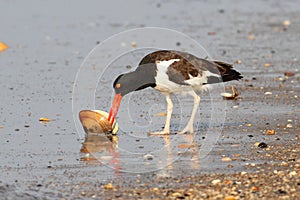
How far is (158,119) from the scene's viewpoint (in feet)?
30.2

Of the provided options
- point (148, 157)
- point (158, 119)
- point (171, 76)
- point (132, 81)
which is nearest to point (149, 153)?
point (148, 157)

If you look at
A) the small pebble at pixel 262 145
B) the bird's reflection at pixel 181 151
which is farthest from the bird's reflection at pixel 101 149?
the small pebble at pixel 262 145

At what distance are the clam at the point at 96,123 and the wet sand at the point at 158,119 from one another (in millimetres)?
169

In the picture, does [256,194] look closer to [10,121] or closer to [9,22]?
[10,121]

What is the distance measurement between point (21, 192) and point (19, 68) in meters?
6.01

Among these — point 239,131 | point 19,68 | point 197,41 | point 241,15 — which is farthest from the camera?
point 241,15

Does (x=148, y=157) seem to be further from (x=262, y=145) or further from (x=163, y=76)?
(x=163, y=76)

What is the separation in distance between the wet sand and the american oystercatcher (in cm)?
46

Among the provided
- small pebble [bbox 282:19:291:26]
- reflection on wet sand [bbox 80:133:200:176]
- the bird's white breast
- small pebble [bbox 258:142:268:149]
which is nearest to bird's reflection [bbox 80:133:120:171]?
reflection on wet sand [bbox 80:133:200:176]

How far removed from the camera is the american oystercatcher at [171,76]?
827cm

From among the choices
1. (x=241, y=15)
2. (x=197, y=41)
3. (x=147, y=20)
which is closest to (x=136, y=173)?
(x=197, y=41)

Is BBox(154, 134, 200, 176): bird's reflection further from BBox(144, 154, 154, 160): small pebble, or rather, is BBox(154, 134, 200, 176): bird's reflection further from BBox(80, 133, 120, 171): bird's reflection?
BBox(80, 133, 120, 171): bird's reflection

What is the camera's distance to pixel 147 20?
1688 cm

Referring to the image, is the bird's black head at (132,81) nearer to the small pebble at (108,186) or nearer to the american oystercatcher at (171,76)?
the american oystercatcher at (171,76)
